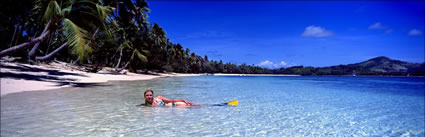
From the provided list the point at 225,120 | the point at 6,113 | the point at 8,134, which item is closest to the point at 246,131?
the point at 225,120

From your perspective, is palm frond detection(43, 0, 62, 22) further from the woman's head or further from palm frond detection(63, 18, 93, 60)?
the woman's head

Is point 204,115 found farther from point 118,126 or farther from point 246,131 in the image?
point 118,126

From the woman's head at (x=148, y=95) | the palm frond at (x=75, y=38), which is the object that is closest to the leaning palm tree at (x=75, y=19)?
the palm frond at (x=75, y=38)

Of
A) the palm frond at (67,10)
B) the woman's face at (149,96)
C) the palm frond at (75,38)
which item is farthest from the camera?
the palm frond at (67,10)

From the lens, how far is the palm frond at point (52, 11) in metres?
11.1

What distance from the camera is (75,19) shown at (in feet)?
41.9

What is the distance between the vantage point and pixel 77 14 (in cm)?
1291

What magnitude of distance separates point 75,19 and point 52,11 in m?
1.59

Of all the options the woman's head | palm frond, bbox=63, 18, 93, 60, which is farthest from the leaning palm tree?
the woman's head

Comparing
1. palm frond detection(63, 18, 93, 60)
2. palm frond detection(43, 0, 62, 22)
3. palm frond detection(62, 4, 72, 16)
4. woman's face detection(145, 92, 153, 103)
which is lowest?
woman's face detection(145, 92, 153, 103)

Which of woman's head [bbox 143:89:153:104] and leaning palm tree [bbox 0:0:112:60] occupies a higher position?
leaning palm tree [bbox 0:0:112:60]

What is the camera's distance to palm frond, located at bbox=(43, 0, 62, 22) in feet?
36.4

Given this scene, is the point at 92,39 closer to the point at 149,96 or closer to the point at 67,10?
the point at 67,10

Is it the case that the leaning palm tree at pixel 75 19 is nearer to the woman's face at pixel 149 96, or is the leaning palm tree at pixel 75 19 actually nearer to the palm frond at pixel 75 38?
the palm frond at pixel 75 38
